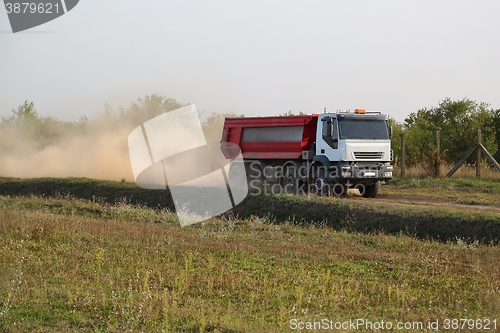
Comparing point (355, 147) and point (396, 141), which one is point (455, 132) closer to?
point (396, 141)

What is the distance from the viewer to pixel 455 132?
121ft

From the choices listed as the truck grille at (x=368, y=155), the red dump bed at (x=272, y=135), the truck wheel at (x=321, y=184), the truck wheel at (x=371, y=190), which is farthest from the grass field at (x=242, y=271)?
the red dump bed at (x=272, y=135)

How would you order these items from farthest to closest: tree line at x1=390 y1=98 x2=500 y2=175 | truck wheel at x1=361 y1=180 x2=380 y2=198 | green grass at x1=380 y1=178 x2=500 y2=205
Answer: tree line at x1=390 y1=98 x2=500 y2=175 → truck wheel at x1=361 y1=180 x2=380 y2=198 → green grass at x1=380 y1=178 x2=500 y2=205

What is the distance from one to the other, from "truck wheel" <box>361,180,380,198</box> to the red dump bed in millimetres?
2595

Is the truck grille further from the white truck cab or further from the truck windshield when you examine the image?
the truck windshield

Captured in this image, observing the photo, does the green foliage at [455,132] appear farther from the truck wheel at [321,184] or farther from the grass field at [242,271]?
the grass field at [242,271]

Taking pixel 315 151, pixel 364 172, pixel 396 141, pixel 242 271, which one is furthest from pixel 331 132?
pixel 396 141

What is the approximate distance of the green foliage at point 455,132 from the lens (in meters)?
36.2

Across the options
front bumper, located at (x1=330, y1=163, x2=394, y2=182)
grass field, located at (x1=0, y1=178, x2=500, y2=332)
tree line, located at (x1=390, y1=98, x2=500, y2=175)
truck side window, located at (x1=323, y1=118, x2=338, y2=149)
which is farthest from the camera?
tree line, located at (x1=390, y1=98, x2=500, y2=175)

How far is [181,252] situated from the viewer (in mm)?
13289

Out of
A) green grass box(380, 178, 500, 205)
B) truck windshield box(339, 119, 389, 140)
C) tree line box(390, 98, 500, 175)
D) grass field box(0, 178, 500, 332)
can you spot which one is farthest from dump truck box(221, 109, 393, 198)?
tree line box(390, 98, 500, 175)

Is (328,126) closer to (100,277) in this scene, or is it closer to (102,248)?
(102,248)

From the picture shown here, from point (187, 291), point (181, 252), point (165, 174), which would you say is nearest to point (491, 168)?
point (165, 174)

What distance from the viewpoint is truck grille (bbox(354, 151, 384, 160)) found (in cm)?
2386
